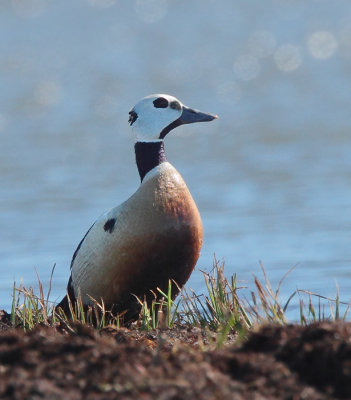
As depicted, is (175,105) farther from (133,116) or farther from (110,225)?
(110,225)

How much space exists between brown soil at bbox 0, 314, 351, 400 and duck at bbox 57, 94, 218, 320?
84.1 inches

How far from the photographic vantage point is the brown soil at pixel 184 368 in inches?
166

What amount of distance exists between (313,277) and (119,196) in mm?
4967

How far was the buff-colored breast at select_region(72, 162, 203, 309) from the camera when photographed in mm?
7051

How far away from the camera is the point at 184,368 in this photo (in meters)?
4.41

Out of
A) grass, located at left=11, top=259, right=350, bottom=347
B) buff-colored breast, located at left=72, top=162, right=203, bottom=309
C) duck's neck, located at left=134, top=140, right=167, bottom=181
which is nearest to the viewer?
grass, located at left=11, top=259, right=350, bottom=347

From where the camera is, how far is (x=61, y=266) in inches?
411

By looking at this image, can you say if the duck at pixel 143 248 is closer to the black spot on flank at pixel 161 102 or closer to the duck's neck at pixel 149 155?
the duck's neck at pixel 149 155

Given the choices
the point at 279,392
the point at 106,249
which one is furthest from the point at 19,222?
the point at 279,392

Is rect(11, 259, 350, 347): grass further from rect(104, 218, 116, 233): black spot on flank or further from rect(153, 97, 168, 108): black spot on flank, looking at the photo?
rect(153, 97, 168, 108): black spot on flank

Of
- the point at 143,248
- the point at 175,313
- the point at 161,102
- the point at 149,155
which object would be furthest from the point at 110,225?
the point at 161,102

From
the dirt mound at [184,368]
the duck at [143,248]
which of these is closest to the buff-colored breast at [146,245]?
the duck at [143,248]

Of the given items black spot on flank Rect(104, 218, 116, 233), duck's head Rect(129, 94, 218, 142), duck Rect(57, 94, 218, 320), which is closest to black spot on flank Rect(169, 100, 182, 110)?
duck's head Rect(129, 94, 218, 142)

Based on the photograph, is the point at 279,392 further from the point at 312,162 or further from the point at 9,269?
the point at 312,162
